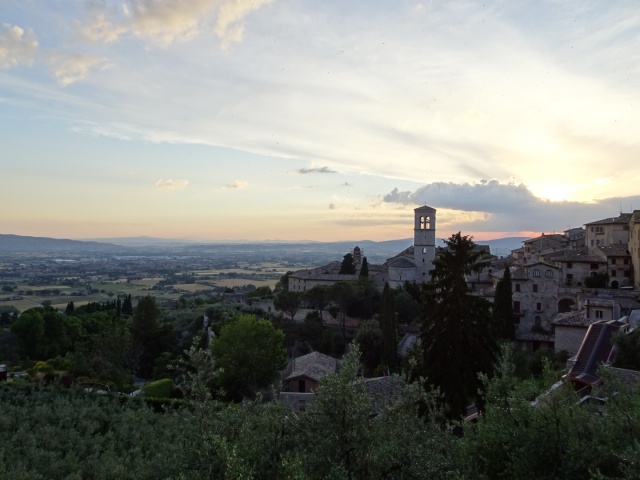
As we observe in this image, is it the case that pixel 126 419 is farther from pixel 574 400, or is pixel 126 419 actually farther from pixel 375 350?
pixel 375 350

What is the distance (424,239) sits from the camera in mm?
62906

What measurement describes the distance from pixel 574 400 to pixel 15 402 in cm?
2352

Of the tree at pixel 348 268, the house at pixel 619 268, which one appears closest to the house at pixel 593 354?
the house at pixel 619 268

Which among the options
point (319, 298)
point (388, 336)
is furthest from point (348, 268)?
point (388, 336)

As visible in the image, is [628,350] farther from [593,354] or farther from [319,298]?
[319,298]

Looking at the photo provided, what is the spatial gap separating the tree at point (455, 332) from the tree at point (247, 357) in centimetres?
1497

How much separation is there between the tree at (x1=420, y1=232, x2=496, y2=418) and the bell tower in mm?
43004

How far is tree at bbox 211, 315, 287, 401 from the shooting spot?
3122 cm

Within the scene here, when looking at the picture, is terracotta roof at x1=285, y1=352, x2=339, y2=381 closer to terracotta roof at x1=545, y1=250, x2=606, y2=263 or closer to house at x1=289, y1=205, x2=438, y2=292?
house at x1=289, y1=205, x2=438, y2=292

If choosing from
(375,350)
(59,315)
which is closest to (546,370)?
(375,350)

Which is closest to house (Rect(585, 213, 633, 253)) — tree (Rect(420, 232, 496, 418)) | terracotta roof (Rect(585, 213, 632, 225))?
terracotta roof (Rect(585, 213, 632, 225))

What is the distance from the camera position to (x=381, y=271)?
6756 centimetres

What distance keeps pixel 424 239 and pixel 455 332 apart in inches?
1773

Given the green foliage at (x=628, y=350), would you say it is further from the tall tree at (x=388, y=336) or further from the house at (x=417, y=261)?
the house at (x=417, y=261)
